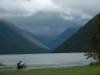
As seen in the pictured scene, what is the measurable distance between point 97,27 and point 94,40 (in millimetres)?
3362

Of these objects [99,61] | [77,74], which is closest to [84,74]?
[77,74]

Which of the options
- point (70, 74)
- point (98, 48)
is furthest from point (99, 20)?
point (70, 74)

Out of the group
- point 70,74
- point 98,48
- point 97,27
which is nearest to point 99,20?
point 97,27

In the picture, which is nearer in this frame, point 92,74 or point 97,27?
point 92,74

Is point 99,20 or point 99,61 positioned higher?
point 99,20

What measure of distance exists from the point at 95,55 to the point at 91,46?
2.49 metres

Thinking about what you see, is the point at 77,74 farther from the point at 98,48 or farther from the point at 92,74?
the point at 98,48

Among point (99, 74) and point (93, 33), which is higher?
Result: point (93, 33)

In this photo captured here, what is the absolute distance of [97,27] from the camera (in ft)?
282

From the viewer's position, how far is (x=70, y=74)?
47000 mm

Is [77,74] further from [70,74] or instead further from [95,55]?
[95,55]

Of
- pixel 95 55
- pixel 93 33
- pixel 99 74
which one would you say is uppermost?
pixel 93 33

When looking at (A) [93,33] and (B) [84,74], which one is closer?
(B) [84,74]

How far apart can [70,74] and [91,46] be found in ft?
134
